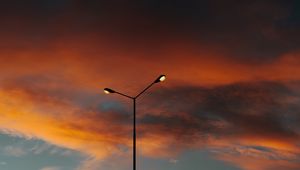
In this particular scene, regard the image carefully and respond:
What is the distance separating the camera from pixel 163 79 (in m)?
50.1

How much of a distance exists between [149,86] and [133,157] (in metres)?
4.39

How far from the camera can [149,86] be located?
5209 cm

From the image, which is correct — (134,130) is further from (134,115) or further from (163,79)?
(163,79)

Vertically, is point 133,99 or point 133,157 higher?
point 133,99

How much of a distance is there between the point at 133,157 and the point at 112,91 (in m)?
4.22

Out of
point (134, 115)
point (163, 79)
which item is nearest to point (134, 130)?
point (134, 115)

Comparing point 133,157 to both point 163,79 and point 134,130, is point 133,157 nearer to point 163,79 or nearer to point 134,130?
point 134,130

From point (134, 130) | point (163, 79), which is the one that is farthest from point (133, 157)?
point (163, 79)

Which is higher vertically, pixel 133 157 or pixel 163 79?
pixel 163 79

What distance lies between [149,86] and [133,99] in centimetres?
174

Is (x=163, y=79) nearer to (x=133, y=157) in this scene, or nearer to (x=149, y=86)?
(x=149, y=86)

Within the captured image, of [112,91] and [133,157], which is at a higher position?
[112,91]

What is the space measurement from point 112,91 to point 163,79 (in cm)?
414

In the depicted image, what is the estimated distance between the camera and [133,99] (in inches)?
2098
